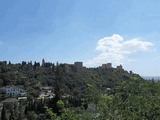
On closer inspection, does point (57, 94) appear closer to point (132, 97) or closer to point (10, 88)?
point (10, 88)

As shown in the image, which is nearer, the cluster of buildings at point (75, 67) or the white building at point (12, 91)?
the white building at point (12, 91)

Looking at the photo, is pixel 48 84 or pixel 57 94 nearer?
pixel 57 94

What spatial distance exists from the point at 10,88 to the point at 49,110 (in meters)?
54.0

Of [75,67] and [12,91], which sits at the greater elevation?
[75,67]

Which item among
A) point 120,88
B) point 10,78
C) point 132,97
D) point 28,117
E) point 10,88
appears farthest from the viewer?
point 10,78

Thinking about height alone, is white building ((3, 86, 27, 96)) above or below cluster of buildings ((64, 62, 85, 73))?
below

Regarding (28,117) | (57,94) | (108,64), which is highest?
(108,64)

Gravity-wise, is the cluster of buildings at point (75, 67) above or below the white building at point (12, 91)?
above

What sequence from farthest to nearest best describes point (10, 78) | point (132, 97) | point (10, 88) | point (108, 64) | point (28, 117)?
1. point (108, 64)
2. point (10, 78)
3. point (10, 88)
4. point (28, 117)
5. point (132, 97)

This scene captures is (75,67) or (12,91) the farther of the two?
(75,67)

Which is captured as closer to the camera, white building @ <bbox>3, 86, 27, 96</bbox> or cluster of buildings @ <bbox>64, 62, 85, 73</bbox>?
white building @ <bbox>3, 86, 27, 96</bbox>

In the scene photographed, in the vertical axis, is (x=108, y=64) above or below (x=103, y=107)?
above

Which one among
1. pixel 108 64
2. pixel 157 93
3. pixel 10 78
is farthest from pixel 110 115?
pixel 108 64

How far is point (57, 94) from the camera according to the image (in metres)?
36.1
